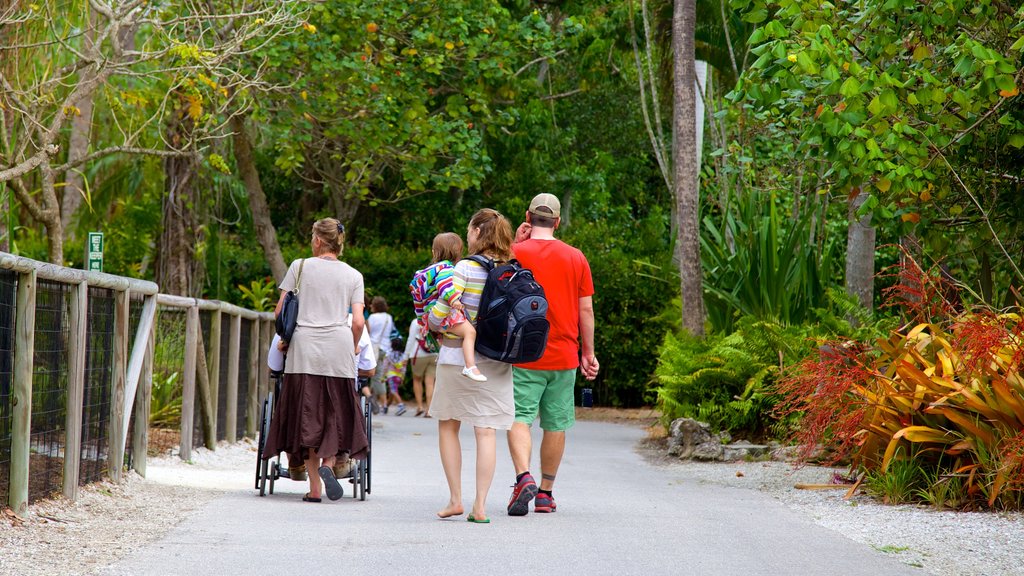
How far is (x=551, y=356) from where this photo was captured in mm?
7727

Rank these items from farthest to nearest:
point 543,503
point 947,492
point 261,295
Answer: point 261,295 → point 947,492 → point 543,503

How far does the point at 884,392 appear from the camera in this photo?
8.80 m

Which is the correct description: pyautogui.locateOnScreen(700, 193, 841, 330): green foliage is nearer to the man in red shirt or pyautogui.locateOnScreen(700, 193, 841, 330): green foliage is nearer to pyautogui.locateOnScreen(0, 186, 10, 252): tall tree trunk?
the man in red shirt

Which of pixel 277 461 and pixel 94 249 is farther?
pixel 94 249

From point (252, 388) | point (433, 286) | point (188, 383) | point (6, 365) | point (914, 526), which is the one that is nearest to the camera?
point (6, 365)

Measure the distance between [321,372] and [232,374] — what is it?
4695 millimetres

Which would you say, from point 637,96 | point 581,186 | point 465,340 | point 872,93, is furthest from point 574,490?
point 637,96

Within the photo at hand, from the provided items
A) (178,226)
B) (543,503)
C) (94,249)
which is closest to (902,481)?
(543,503)

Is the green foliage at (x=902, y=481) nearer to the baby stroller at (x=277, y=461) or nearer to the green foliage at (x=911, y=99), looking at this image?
the green foliage at (x=911, y=99)

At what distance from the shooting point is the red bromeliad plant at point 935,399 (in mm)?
7910

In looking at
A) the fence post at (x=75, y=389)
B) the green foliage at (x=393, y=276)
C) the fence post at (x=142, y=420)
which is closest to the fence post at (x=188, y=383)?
the fence post at (x=142, y=420)

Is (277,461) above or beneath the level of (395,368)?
beneath

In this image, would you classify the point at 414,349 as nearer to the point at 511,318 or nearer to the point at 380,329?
the point at 380,329

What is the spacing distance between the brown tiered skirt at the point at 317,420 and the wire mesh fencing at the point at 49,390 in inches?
56.0
